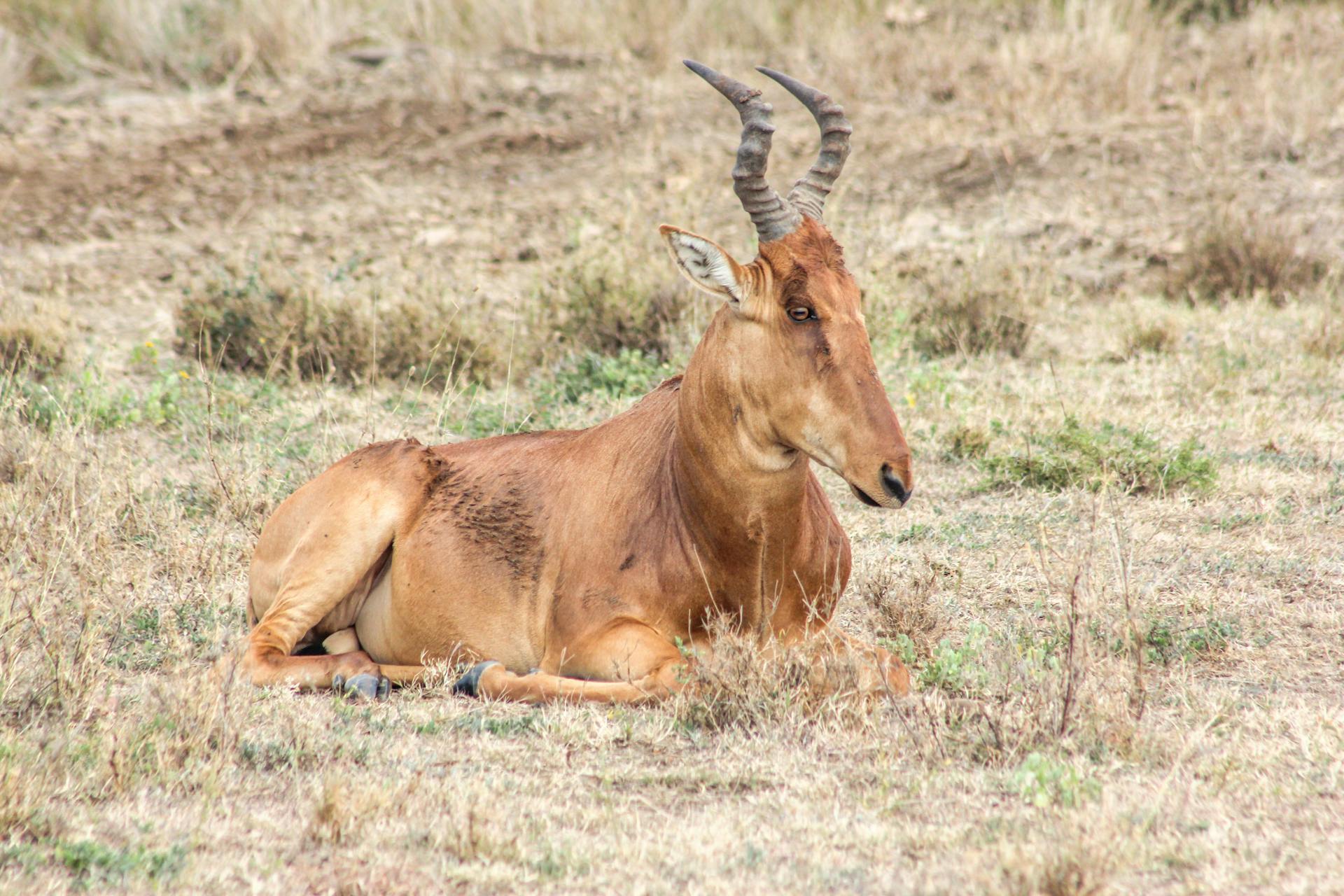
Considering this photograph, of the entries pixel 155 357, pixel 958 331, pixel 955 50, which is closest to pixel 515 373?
pixel 155 357

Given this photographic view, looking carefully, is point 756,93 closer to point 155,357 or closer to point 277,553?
point 277,553

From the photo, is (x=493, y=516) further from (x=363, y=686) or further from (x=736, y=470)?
(x=736, y=470)

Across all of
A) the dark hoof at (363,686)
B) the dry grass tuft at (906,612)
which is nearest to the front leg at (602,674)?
the dark hoof at (363,686)

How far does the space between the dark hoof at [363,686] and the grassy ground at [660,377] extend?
0.50 ft

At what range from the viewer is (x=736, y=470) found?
5492 millimetres

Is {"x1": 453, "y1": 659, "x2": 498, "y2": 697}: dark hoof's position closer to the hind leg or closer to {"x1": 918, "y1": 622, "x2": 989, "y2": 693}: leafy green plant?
the hind leg

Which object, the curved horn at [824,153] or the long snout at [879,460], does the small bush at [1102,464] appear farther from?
the long snout at [879,460]

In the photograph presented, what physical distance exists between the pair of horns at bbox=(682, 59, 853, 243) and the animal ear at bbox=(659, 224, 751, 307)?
0.18 metres

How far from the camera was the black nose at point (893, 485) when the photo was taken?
15.8ft

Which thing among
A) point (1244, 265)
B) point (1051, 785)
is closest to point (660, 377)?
point (1244, 265)

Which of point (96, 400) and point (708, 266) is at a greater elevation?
point (708, 266)

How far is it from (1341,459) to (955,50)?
8.83 metres

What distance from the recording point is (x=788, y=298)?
17.4ft

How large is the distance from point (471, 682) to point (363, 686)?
0.42 meters
